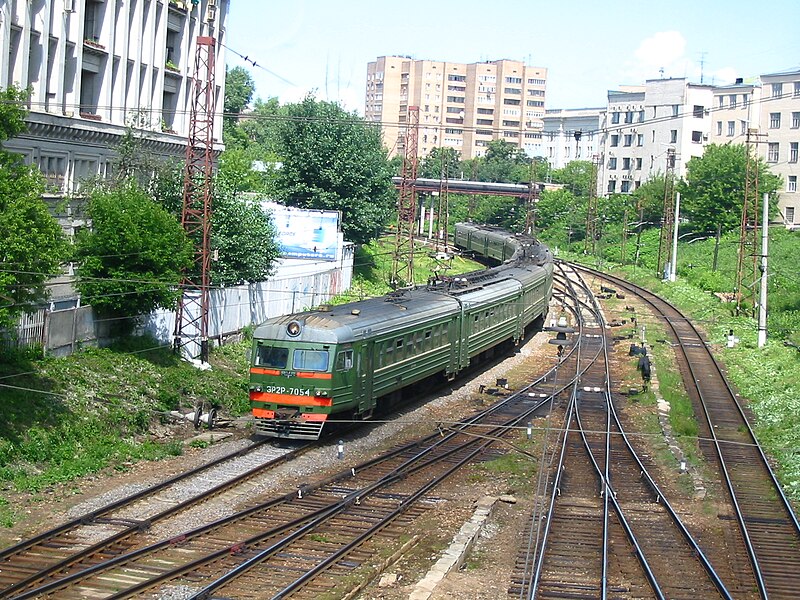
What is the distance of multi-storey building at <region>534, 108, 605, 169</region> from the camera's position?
124 metres

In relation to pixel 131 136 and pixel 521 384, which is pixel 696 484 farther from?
pixel 131 136

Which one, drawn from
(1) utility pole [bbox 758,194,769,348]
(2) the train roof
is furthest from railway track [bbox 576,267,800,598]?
(2) the train roof

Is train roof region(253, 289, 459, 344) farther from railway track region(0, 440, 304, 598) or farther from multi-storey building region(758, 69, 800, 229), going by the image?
multi-storey building region(758, 69, 800, 229)

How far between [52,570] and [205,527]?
102 inches

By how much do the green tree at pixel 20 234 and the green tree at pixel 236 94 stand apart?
72623 mm

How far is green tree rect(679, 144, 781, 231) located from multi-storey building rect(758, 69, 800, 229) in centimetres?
449

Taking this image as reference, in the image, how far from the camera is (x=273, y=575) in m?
13.2

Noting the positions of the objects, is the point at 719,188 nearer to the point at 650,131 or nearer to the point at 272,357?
the point at 650,131

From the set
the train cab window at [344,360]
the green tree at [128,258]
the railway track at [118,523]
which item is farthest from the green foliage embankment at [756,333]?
the green tree at [128,258]

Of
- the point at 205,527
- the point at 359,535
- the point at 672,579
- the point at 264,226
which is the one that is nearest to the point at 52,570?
the point at 205,527

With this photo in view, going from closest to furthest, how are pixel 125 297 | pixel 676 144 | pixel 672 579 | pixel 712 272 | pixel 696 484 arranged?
1. pixel 672 579
2. pixel 696 484
3. pixel 125 297
4. pixel 712 272
5. pixel 676 144

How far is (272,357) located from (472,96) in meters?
130

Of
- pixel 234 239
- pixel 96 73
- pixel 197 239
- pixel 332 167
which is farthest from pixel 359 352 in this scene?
pixel 332 167

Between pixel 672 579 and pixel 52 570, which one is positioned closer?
pixel 52 570
